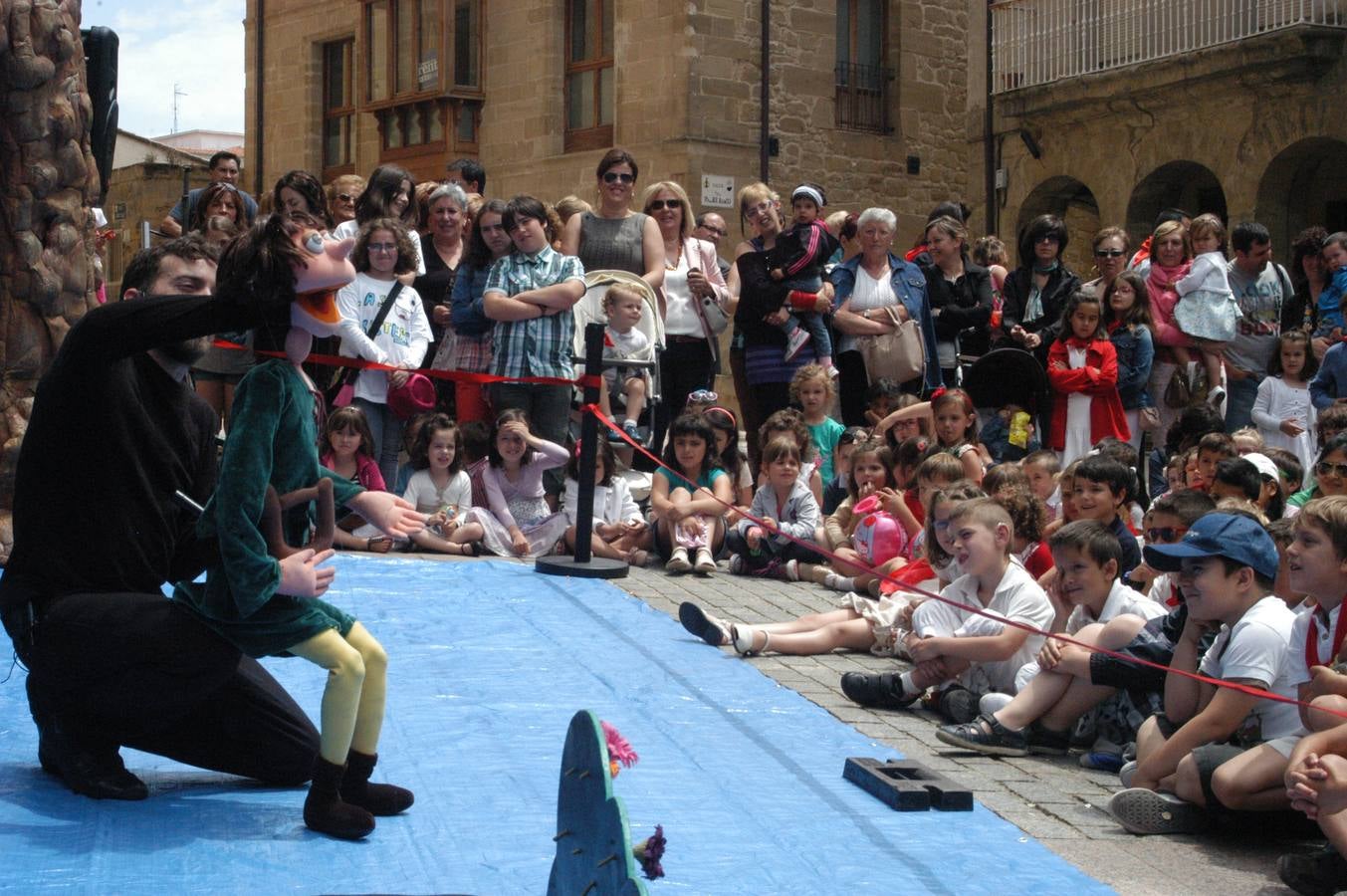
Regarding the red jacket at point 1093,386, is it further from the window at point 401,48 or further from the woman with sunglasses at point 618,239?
the window at point 401,48

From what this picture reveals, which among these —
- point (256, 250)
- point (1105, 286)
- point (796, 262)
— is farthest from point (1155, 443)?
point (256, 250)

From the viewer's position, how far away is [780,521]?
29.6ft

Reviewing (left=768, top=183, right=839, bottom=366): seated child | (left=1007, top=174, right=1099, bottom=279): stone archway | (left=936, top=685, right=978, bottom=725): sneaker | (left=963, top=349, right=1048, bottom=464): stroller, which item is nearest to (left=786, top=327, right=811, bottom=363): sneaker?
(left=768, top=183, right=839, bottom=366): seated child

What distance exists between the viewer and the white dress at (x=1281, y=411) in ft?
31.1

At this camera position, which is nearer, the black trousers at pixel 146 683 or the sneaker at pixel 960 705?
the black trousers at pixel 146 683

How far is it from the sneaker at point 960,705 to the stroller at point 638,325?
4.08 meters

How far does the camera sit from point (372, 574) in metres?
8.21

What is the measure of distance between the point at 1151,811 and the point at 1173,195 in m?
16.3

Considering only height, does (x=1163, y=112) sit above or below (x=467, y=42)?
→ below

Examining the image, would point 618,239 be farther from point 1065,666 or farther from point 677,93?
point 677,93

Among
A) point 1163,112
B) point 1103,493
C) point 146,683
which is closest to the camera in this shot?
point 146,683

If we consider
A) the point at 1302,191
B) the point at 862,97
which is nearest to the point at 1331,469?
the point at 1302,191

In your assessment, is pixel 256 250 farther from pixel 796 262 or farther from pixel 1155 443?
pixel 1155 443

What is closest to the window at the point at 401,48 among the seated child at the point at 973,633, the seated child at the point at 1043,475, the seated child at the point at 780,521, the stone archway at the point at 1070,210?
the stone archway at the point at 1070,210
